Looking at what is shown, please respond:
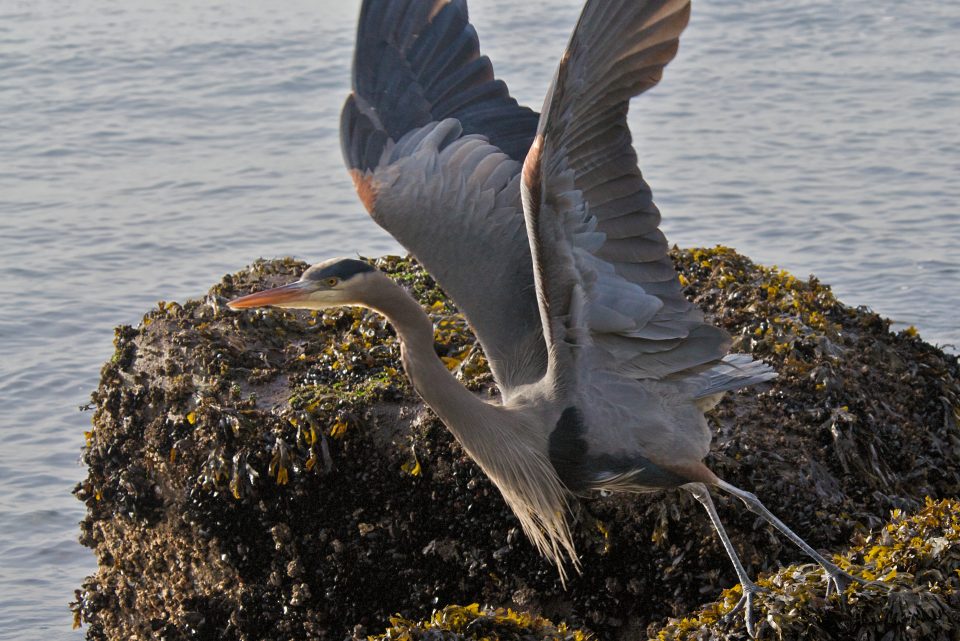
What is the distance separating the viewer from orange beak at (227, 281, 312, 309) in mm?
4254

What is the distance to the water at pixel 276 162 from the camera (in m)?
8.11

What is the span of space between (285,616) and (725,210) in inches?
224

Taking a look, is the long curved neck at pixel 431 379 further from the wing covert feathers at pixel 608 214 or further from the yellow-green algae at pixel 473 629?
the yellow-green algae at pixel 473 629

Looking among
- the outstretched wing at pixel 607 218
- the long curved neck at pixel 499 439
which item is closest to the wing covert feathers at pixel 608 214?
the outstretched wing at pixel 607 218

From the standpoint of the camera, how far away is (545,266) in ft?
13.6

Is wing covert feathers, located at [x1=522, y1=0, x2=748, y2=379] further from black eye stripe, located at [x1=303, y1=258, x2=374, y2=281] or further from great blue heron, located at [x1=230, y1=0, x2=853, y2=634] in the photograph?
black eye stripe, located at [x1=303, y1=258, x2=374, y2=281]

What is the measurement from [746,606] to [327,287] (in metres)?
1.71

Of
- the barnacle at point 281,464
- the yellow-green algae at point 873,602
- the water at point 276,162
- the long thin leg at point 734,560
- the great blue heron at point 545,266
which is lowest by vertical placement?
the water at point 276,162

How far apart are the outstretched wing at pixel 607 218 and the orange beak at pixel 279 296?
80cm

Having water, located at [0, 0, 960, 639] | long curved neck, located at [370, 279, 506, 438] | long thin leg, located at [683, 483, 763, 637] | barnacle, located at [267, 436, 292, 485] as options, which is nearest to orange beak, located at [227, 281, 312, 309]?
long curved neck, located at [370, 279, 506, 438]

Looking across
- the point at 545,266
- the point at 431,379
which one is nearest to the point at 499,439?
the point at 431,379

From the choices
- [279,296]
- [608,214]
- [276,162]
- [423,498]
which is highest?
[608,214]

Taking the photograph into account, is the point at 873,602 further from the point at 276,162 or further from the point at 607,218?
the point at 276,162

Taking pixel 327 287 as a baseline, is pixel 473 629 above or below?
below
